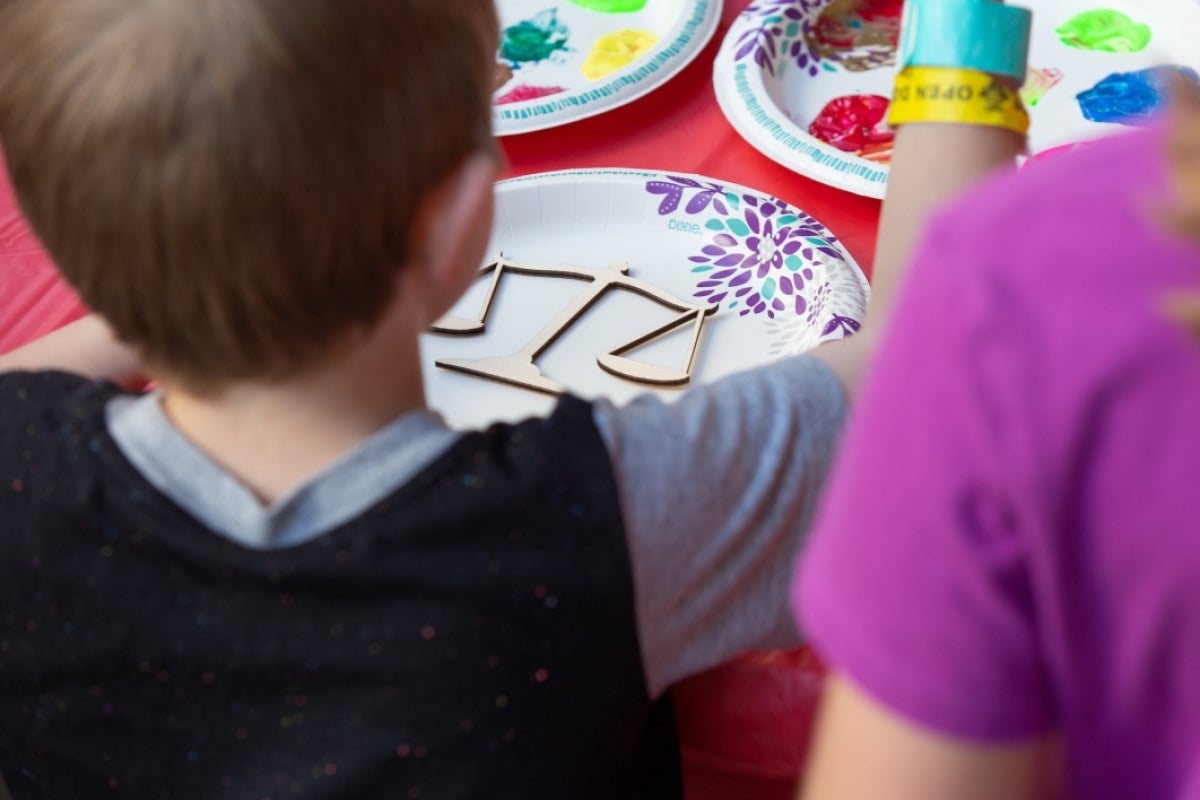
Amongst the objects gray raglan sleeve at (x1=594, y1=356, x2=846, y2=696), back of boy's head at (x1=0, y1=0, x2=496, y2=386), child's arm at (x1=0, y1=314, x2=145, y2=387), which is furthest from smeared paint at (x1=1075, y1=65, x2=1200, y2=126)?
child's arm at (x1=0, y1=314, x2=145, y2=387)

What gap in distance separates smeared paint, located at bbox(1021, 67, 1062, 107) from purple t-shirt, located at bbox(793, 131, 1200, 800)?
0.75 metres

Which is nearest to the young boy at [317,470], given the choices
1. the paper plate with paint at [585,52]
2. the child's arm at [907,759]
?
the child's arm at [907,759]

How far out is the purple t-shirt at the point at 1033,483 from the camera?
0.88ft

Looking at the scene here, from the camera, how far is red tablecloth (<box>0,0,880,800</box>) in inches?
24.2

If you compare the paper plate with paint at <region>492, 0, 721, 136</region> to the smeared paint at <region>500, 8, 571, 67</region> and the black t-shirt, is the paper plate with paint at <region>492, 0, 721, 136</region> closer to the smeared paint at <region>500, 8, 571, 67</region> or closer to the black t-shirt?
the smeared paint at <region>500, 8, 571, 67</region>

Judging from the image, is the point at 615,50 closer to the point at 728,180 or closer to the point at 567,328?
the point at 728,180

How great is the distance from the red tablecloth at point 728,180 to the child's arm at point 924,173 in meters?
0.17

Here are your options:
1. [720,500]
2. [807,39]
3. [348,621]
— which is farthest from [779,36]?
[348,621]

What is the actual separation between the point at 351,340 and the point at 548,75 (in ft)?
2.00

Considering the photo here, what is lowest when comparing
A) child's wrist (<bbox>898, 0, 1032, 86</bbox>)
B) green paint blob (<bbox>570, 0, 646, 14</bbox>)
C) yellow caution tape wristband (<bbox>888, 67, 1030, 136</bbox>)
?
green paint blob (<bbox>570, 0, 646, 14</bbox>)

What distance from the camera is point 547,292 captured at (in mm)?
890

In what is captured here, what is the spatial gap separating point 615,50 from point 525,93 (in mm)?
111

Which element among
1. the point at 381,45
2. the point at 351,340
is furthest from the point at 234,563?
the point at 381,45

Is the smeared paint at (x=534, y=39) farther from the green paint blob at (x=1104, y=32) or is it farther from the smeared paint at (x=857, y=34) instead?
the green paint blob at (x=1104, y=32)
